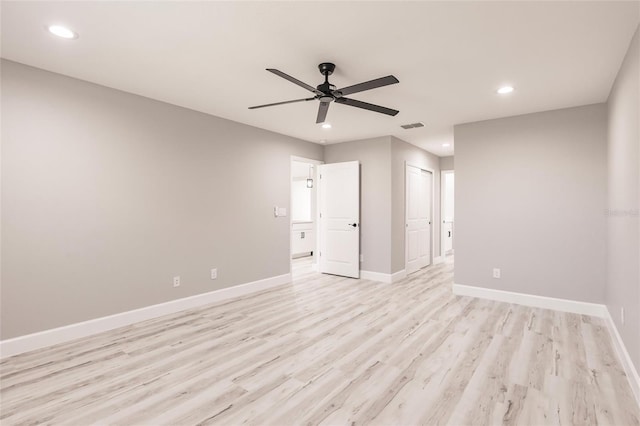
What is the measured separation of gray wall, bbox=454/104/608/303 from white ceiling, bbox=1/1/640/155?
A: 507mm

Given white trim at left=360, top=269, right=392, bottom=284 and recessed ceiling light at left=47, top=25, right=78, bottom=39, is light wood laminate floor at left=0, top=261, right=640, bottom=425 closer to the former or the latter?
white trim at left=360, top=269, right=392, bottom=284

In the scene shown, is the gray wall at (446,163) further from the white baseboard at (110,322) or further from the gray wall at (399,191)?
the white baseboard at (110,322)

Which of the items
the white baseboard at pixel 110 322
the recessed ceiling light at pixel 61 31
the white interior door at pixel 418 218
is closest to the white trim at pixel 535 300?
the white interior door at pixel 418 218

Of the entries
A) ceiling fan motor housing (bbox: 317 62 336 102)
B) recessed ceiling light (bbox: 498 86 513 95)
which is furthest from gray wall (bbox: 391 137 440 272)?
→ ceiling fan motor housing (bbox: 317 62 336 102)

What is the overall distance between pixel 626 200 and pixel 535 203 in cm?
152

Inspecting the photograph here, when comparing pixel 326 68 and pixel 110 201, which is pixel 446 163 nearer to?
pixel 326 68

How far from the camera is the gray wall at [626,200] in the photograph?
2.22 m

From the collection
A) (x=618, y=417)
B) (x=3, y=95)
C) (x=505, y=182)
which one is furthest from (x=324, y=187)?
(x=618, y=417)

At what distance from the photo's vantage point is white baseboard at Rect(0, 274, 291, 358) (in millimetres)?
2779

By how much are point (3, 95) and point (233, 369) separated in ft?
9.88

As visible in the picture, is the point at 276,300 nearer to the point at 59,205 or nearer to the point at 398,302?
the point at 398,302

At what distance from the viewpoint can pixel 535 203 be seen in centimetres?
410

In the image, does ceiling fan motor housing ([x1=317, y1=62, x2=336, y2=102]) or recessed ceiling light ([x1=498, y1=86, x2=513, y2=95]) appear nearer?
ceiling fan motor housing ([x1=317, y1=62, x2=336, y2=102])

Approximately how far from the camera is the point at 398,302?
4289mm
